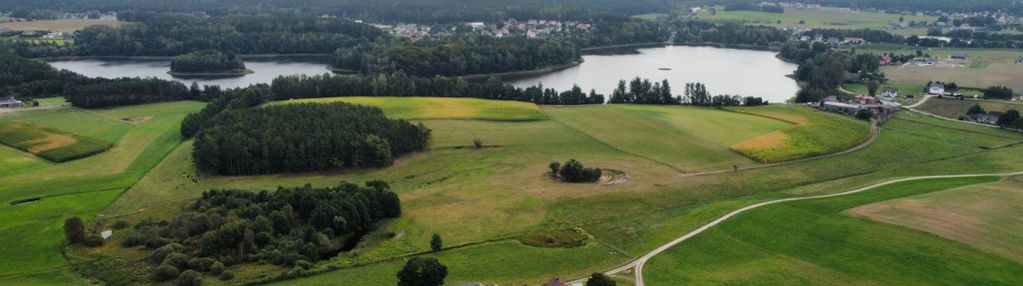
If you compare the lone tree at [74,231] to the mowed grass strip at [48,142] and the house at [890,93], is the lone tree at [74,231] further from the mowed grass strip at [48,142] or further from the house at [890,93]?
the house at [890,93]

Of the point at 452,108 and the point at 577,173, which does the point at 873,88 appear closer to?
the point at 452,108

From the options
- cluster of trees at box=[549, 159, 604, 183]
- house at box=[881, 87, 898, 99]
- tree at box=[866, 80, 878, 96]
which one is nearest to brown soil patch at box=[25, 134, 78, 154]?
cluster of trees at box=[549, 159, 604, 183]

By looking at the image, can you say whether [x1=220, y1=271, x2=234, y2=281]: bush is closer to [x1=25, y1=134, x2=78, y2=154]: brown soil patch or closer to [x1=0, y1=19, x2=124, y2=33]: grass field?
[x1=25, y1=134, x2=78, y2=154]: brown soil patch

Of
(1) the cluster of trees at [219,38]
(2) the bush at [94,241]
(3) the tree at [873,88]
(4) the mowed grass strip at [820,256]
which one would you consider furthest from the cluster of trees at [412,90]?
(1) the cluster of trees at [219,38]

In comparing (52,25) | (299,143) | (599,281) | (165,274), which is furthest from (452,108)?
(52,25)

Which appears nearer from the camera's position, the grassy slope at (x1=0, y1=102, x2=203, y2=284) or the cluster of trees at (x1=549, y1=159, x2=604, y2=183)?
the grassy slope at (x1=0, y1=102, x2=203, y2=284)

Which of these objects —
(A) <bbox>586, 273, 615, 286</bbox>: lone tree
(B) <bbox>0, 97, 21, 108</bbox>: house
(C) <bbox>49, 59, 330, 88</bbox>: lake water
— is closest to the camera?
(A) <bbox>586, 273, 615, 286</bbox>: lone tree
